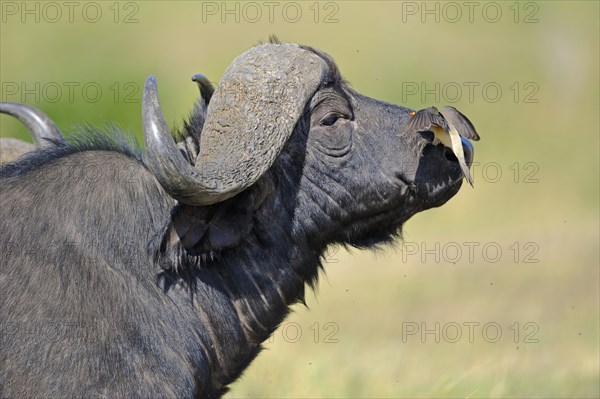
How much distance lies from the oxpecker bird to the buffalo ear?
1.32 meters

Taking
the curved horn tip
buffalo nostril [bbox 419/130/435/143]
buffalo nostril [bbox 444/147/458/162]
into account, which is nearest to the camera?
buffalo nostril [bbox 419/130/435/143]

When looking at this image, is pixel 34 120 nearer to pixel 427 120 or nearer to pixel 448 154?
pixel 448 154

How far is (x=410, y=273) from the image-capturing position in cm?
1833

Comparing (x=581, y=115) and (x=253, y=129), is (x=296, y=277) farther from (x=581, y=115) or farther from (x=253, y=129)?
(x=581, y=115)

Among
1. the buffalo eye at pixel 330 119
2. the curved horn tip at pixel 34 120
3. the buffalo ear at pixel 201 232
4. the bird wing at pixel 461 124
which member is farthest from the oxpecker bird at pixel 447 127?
the curved horn tip at pixel 34 120

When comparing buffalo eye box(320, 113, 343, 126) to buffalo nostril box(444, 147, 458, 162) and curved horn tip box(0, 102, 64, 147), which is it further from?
curved horn tip box(0, 102, 64, 147)

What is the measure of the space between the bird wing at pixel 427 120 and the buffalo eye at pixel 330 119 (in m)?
0.55

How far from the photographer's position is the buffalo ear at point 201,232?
24.0 ft

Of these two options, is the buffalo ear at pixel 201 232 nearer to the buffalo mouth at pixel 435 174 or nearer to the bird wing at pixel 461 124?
the buffalo mouth at pixel 435 174

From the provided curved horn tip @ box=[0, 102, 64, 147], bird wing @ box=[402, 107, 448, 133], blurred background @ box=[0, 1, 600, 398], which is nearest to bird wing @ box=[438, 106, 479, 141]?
bird wing @ box=[402, 107, 448, 133]

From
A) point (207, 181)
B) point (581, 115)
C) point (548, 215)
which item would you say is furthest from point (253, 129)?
point (581, 115)

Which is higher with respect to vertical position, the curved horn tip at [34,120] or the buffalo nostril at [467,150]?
the buffalo nostril at [467,150]

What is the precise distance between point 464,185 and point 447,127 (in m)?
17.7

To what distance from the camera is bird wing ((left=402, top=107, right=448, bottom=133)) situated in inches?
307
